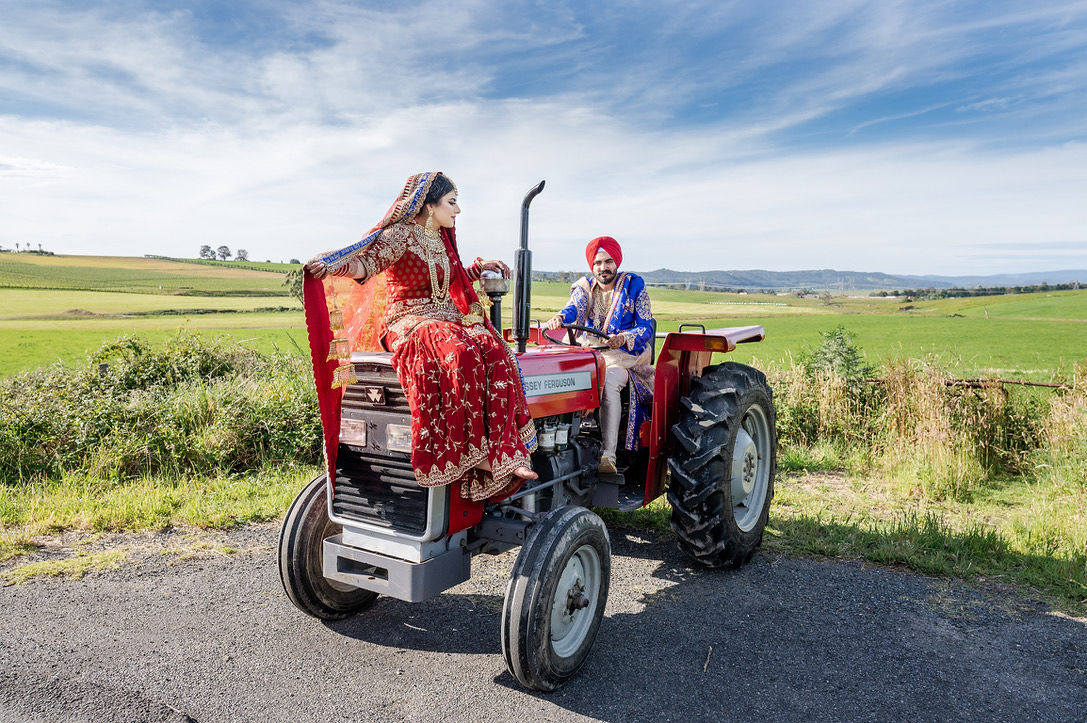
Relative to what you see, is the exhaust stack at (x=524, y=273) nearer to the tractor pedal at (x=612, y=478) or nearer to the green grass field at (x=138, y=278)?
the tractor pedal at (x=612, y=478)

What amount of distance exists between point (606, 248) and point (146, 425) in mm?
4721

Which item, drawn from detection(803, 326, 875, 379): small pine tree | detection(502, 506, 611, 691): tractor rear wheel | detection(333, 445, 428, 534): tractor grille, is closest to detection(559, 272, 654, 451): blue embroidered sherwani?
detection(502, 506, 611, 691): tractor rear wheel

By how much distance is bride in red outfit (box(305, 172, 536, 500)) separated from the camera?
286 centimetres

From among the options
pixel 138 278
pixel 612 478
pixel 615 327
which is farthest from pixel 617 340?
pixel 138 278

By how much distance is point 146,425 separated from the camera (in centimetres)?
641

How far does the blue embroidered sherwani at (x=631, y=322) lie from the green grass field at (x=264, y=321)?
1796mm

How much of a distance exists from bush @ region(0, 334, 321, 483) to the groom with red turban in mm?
3313

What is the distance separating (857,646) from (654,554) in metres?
1.51

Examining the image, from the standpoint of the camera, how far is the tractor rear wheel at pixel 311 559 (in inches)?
133

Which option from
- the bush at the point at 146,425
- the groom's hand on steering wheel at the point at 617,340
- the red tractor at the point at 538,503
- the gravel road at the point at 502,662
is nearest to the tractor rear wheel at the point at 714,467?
the red tractor at the point at 538,503

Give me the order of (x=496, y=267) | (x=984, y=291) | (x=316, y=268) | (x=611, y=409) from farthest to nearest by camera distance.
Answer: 1. (x=984, y=291)
2. (x=611, y=409)
3. (x=496, y=267)
4. (x=316, y=268)

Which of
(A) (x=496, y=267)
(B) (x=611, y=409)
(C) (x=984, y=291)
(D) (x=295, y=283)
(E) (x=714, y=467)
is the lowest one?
(E) (x=714, y=467)

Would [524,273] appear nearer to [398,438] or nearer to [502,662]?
[398,438]

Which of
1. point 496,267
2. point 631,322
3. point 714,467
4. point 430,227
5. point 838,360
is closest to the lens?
point 430,227
